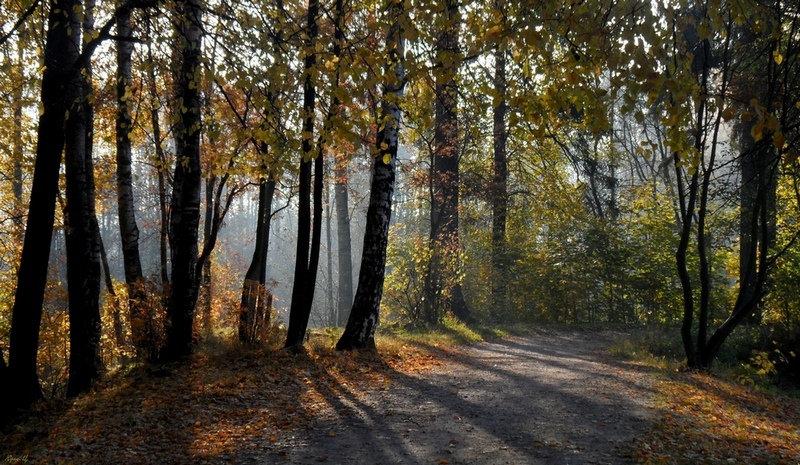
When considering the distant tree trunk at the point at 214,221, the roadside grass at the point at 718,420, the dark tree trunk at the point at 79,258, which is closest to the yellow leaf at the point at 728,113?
the roadside grass at the point at 718,420

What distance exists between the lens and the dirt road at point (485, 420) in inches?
190

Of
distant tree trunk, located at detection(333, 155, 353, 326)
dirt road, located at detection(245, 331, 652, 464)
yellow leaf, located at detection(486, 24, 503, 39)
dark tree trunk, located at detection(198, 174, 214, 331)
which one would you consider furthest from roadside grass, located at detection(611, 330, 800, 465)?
distant tree trunk, located at detection(333, 155, 353, 326)

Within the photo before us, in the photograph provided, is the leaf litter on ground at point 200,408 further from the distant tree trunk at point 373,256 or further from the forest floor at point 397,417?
the distant tree trunk at point 373,256

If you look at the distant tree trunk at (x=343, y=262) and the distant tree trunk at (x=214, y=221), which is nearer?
the distant tree trunk at (x=214, y=221)

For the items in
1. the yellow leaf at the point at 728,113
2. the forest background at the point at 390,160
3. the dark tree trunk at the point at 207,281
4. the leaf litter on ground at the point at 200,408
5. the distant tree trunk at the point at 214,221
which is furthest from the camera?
the dark tree trunk at the point at 207,281

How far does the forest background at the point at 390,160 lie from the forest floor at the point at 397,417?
0.95m

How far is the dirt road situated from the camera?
15.8ft

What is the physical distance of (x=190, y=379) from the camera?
297 inches

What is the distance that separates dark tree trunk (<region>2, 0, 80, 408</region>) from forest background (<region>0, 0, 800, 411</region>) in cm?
2

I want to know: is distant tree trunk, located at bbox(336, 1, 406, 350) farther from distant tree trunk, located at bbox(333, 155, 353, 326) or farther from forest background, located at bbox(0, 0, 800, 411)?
distant tree trunk, located at bbox(333, 155, 353, 326)

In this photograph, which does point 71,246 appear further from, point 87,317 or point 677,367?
point 677,367

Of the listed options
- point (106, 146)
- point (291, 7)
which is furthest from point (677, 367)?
point (106, 146)

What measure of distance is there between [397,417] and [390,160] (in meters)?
3.10

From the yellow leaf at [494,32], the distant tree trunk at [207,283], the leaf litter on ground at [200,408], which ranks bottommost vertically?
the leaf litter on ground at [200,408]
